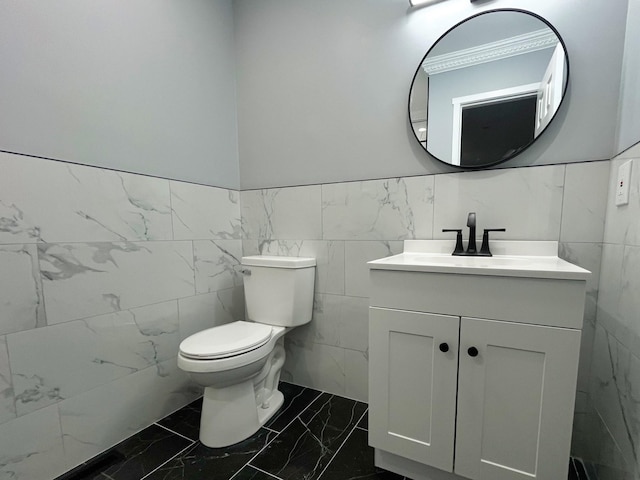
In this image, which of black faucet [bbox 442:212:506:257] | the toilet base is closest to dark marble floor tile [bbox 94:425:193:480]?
the toilet base

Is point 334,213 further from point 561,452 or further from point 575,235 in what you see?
point 561,452

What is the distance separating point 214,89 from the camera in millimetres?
1648

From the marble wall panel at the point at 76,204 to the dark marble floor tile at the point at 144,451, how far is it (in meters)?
0.91

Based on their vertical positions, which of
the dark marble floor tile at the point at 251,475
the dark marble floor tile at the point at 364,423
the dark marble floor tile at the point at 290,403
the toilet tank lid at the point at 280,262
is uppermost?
the toilet tank lid at the point at 280,262

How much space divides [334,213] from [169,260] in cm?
88

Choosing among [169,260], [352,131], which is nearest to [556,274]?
[352,131]

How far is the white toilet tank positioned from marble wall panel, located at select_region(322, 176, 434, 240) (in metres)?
0.25

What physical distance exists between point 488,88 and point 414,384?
4.04 feet

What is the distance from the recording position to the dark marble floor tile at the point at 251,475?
109 cm

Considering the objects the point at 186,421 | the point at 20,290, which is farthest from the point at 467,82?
the point at 186,421

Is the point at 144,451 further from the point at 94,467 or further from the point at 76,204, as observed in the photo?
the point at 76,204

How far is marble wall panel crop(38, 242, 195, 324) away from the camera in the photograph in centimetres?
107

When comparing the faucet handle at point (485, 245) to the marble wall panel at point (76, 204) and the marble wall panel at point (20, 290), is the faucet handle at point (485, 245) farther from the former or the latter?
the marble wall panel at point (20, 290)

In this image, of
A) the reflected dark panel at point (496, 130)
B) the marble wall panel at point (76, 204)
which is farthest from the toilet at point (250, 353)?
the reflected dark panel at point (496, 130)
